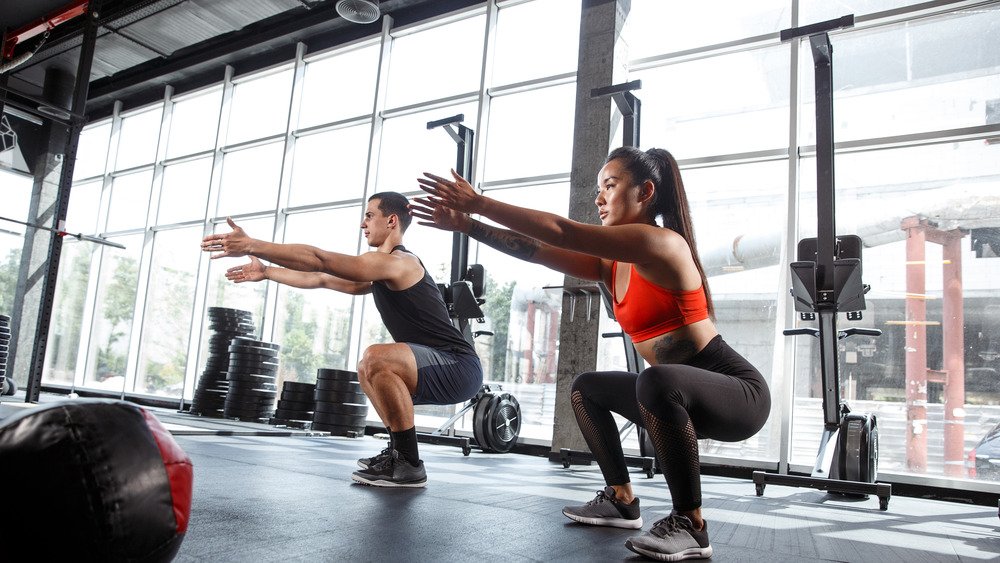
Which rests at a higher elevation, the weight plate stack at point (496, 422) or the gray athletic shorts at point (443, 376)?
the gray athletic shorts at point (443, 376)

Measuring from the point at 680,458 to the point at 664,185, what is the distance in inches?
32.4

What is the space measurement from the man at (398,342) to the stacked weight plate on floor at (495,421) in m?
2.12

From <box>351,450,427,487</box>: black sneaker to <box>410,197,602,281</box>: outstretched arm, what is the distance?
1191 mm

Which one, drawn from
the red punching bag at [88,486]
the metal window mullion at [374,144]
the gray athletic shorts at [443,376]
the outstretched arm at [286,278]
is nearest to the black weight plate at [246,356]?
the metal window mullion at [374,144]

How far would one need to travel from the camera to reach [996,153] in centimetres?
487

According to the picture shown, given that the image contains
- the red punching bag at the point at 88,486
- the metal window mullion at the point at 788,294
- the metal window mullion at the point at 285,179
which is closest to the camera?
the red punching bag at the point at 88,486

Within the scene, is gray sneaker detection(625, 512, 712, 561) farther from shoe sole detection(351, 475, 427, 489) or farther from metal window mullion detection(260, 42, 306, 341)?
metal window mullion detection(260, 42, 306, 341)

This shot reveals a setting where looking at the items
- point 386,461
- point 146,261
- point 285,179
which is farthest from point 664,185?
point 146,261

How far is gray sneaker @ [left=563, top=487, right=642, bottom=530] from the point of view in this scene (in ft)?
7.24

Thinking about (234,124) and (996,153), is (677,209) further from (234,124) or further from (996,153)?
(234,124)

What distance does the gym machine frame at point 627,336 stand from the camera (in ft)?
14.9

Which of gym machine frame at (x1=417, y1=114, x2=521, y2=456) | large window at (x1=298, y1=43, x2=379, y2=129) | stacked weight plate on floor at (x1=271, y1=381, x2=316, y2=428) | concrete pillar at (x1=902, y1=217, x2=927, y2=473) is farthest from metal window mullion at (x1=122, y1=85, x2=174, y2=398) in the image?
concrete pillar at (x1=902, y1=217, x2=927, y2=473)

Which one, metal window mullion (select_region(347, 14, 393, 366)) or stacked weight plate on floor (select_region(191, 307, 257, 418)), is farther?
stacked weight plate on floor (select_region(191, 307, 257, 418))

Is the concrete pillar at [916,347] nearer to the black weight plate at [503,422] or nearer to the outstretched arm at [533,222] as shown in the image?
the black weight plate at [503,422]
